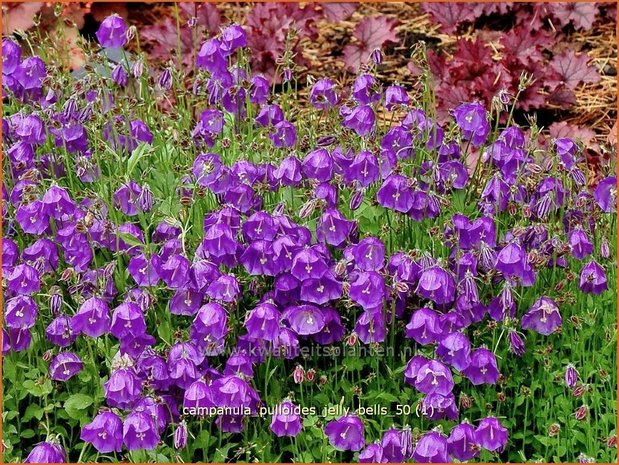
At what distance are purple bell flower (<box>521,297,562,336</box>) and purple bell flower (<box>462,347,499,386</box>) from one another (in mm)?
286

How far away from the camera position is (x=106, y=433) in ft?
11.7

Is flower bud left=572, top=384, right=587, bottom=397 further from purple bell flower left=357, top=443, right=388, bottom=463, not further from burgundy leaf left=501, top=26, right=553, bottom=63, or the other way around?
burgundy leaf left=501, top=26, right=553, bottom=63

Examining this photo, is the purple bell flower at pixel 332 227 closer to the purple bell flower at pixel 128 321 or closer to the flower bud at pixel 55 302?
the purple bell flower at pixel 128 321

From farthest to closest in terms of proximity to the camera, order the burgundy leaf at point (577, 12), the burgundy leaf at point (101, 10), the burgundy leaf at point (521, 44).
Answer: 1. the burgundy leaf at point (101, 10)
2. the burgundy leaf at point (577, 12)
3. the burgundy leaf at point (521, 44)

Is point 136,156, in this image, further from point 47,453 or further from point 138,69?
point 47,453

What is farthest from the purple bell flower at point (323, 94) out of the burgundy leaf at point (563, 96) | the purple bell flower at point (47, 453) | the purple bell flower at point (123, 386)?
the burgundy leaf at point (563, 96)

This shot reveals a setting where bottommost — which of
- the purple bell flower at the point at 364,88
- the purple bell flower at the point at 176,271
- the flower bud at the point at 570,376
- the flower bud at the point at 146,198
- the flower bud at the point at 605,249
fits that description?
the flower bud at the point at 570,376

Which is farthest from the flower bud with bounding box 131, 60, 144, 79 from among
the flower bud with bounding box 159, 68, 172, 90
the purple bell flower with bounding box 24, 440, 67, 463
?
the purple bell flower with bounding box 24, 440, 67, 463

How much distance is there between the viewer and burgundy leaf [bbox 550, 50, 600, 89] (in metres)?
6.37

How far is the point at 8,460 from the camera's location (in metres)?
3.94

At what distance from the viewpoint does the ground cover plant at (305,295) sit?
3.75 meters

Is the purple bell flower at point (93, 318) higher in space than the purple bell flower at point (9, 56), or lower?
lower

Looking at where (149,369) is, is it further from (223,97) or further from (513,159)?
(513,159)

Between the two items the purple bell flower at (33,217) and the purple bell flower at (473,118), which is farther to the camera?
the purple bell flower at (473,118)
